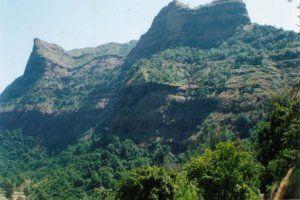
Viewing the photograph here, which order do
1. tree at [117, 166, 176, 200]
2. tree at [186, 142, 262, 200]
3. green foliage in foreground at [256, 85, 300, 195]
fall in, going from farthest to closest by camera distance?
1. green foliage in foreground at [256, 85, 300, 195]
2. tree at [186, 142, 262, 200]
3. tree at [117, 166, 176, 200]

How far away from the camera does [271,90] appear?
616 feet

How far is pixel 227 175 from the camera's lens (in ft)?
193

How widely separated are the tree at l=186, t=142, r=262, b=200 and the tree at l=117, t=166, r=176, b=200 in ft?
20.7

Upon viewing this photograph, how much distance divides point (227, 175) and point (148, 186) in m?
10.2

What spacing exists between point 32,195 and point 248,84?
314ft

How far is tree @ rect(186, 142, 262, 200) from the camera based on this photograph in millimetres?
58125

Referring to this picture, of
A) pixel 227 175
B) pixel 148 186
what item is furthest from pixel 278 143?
pixel 148 186

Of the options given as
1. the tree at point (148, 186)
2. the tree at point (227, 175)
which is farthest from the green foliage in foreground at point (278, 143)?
the tree at point (148, 186)

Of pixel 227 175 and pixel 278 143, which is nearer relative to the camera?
pixel 227 175

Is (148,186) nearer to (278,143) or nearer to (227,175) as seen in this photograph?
(227,175)

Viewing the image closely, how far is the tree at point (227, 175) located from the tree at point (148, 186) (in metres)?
6.32

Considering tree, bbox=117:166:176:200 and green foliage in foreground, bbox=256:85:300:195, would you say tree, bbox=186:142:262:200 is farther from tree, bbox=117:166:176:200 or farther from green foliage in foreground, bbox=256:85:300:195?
tree, bbox=117:166:176:200

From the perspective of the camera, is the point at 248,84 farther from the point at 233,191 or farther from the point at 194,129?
the point at 233,191

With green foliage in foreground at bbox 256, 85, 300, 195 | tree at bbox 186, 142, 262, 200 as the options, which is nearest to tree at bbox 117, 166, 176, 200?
tree at bbox 186, 142, 262, 200
